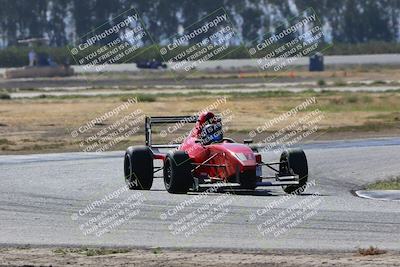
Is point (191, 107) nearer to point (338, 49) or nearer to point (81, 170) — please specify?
point (81, 170)

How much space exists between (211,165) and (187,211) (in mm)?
2536

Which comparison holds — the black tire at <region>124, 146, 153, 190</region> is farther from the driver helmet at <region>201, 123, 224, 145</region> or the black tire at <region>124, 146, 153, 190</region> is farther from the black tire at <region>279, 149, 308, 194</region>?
the black tire at <region>279, 149, 308, 194</region>

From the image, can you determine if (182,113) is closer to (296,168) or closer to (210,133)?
(210,133)

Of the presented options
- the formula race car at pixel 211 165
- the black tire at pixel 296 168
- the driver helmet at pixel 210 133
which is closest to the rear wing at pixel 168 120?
the formula race car at pixel 211 165

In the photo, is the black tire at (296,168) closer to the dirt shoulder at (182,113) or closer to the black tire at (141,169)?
the black tire at (141,169)

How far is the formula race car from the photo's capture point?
18.8m

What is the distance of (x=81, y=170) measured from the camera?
24.5 m

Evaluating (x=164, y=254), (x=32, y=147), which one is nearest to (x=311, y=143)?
(x=32, y=147)

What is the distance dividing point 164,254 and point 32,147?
19.9 meters

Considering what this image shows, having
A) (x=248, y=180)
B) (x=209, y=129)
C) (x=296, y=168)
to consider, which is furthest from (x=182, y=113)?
(x=248, y=180)

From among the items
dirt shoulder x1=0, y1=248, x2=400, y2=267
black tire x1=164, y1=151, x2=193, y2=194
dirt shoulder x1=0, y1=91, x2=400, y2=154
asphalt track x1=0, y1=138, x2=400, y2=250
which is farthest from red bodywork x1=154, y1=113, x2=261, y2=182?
dirt shoulder x1=0, y1=91, x2=400, y2=154

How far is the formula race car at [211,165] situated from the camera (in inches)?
741

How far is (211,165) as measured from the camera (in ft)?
63.2

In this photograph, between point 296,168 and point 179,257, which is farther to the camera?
point 296,168
